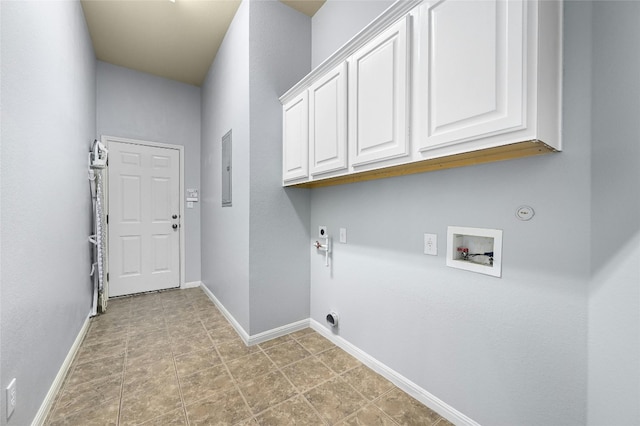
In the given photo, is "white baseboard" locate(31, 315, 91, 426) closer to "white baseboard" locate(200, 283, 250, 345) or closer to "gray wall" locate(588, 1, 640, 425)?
"white baseboard" locate(200, 283, 250, 345)

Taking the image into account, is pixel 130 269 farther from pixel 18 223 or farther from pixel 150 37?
pixel 150 37

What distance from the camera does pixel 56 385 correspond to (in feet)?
5.53

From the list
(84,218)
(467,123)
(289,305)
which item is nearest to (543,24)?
(467,123)

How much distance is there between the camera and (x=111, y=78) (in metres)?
3.42

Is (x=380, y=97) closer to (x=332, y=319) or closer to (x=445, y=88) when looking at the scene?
(x=445, y=88)

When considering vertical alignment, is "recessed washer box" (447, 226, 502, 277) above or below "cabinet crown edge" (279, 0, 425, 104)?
below

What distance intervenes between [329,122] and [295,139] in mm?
478

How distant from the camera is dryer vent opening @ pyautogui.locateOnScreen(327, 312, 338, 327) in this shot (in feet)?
7.34

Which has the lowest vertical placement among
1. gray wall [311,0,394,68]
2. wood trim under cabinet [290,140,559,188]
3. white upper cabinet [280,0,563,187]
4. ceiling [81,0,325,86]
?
wood trim under cabinet [290,140,559,188]

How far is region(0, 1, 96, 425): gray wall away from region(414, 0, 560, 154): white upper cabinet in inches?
74.4

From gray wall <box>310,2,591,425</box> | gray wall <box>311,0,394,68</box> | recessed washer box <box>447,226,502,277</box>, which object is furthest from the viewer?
gray wall <box>311,0,394,68</box>

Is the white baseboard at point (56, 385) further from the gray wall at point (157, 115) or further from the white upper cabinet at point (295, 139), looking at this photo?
the white upper cabinet at point (295, 139)

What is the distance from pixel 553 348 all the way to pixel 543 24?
4.05 ft

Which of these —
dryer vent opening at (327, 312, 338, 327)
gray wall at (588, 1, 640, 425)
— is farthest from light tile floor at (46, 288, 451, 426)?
gray wall at (588, 1, 640, 425)
